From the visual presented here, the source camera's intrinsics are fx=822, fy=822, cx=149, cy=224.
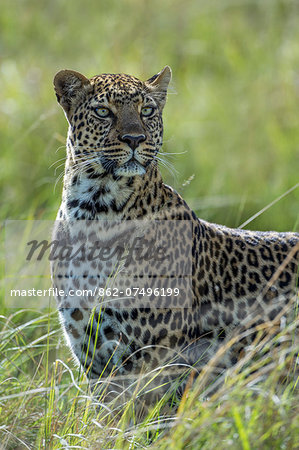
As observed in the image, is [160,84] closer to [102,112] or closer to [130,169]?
[102,112]

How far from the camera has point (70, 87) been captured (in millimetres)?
6477

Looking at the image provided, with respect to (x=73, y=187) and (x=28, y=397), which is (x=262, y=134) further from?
(x=28, y=397)

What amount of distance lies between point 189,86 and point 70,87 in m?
7.58

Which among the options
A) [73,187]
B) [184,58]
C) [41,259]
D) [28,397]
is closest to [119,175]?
[73,187]

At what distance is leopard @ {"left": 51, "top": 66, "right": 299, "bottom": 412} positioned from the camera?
614cm

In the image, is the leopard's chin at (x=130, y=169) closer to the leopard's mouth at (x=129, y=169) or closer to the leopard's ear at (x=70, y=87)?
the leopard's mouth at (x=129, y=169)

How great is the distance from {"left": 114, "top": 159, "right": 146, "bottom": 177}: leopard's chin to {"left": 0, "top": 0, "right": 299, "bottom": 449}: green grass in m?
1.07

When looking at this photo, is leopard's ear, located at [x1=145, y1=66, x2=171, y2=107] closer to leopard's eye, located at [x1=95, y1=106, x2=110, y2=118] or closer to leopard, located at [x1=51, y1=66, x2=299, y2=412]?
leopard, located at [x1=51, y1=66, x2=299, y2=412]

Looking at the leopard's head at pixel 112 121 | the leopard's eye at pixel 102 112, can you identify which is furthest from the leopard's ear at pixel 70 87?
the leopard's eye at pixel 102 112

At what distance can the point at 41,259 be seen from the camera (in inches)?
324

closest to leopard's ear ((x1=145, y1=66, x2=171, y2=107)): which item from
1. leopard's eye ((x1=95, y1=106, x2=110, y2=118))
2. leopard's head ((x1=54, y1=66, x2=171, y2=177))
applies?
leopard's head ((x1=54, y1=66, x2=171, y2=177))

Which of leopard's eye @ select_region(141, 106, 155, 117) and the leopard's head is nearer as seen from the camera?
the leopard's head

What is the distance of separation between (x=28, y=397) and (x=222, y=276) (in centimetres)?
187

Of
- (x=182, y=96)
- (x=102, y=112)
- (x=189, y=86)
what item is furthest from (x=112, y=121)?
(x=189, y=86)
